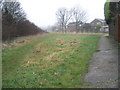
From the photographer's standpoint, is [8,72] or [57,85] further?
[8,72]

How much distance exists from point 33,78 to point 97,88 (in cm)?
199

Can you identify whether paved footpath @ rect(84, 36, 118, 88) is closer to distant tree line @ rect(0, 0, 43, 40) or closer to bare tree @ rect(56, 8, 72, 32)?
distant tree line @ rect(0, 0, 43, 40)

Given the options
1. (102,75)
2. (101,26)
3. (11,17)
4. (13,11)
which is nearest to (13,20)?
(11,17)

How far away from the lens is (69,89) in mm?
5422

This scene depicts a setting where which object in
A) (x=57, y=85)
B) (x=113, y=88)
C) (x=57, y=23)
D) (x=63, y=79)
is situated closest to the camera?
→ (x=113, y=88)

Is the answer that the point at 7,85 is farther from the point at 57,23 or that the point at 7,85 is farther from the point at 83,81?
the point at 57,23

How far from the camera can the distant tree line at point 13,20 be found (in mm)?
16913

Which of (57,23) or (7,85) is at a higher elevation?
(57,23)

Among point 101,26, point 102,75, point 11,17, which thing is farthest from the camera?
point 101,26

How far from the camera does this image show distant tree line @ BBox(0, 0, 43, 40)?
1691 cm

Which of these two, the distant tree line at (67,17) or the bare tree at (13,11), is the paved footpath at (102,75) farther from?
the distant tree line at (67,17)

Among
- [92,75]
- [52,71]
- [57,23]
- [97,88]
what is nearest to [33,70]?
[52,71]

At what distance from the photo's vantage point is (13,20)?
1928 centimetres

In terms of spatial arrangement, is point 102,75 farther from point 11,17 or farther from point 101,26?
point 101,26
